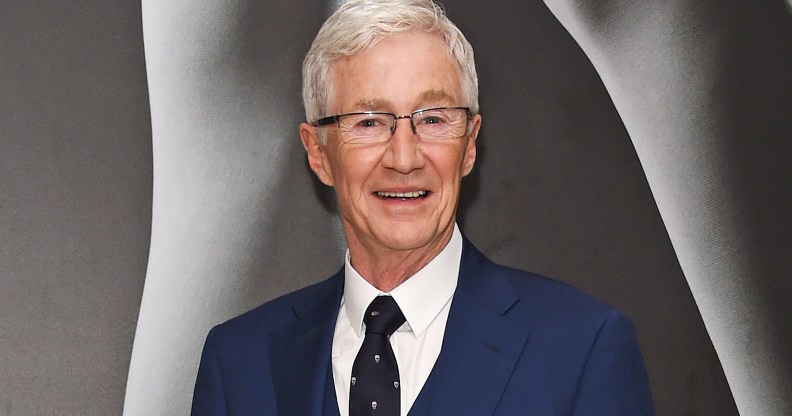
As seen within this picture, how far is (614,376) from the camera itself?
1505 mm

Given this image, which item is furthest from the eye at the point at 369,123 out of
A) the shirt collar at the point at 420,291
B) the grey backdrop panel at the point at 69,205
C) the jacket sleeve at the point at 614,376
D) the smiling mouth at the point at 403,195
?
the grey backdrop panel at the point at 69,205

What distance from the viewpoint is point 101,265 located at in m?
1.95

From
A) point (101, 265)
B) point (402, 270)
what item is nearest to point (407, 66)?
point (402, 270)

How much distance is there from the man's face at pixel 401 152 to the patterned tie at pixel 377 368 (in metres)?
0.11

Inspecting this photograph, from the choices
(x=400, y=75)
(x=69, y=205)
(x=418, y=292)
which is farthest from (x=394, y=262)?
(x=69, y=205)

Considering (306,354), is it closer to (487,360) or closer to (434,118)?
(487,360)

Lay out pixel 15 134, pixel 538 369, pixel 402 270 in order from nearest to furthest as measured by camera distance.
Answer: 1. pixel 538 369
2. pixel 402 270
3. pixel 15 134

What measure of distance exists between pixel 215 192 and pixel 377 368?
2.02ft

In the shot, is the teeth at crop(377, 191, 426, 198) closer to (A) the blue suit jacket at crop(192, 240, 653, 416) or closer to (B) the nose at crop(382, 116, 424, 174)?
(B) the nose at crop(382, 116, 424, 174)

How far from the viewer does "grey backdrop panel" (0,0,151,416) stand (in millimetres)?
1932

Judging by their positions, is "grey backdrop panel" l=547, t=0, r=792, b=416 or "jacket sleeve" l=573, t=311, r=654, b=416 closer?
"jacket sleeve" l=573, t=311, r=654, b=416

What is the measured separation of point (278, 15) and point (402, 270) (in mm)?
663

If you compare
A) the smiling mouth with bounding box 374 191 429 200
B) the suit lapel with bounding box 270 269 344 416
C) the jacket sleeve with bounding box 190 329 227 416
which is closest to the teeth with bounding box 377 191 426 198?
the smiling mouth with bounding box 374 191 429 200

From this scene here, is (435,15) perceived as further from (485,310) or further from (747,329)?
(747,329)
